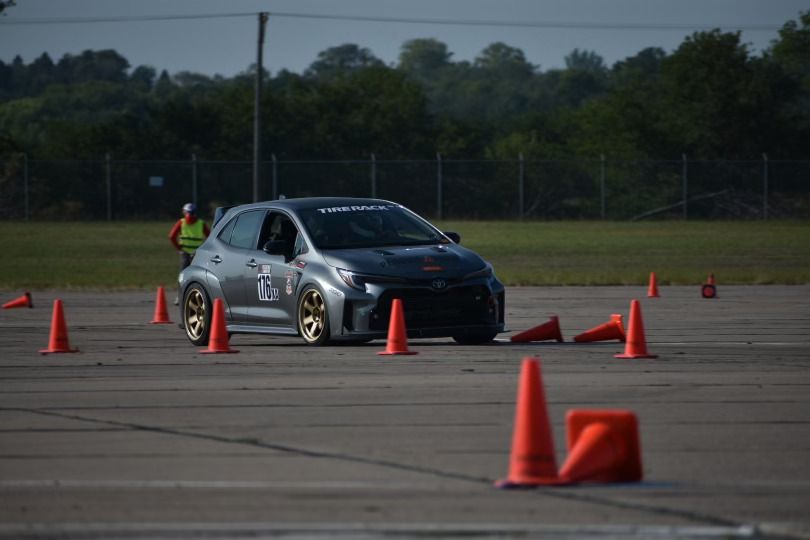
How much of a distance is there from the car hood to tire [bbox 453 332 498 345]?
680 millimetres

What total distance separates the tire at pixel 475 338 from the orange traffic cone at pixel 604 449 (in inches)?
317

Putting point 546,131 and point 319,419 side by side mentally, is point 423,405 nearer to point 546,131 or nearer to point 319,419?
point 319,419

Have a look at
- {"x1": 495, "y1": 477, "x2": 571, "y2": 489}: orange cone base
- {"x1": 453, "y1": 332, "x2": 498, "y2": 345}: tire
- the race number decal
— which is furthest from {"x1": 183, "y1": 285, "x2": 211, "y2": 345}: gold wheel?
{"x1": 495, "y1": 477, "x2": 571, "y2": 489}: orange cone base

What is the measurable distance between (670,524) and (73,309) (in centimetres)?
1751

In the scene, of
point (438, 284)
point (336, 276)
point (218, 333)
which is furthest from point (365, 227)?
point (218, 333)

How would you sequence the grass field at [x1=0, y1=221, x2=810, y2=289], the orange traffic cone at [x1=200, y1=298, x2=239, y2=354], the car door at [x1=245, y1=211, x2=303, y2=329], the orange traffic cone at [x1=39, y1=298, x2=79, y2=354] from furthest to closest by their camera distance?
1. the grass field at [x1=0, y1=221, x2=810, y2=289]
2. the car door at [x1=245, y1=211, x2=303, y2=329]
3. the orange traffic cone at [x1=39, y1=298, x2=79, y2=354]
4. the orange traffic cone at [x1=200, y1=298, x2=239, y2=354]

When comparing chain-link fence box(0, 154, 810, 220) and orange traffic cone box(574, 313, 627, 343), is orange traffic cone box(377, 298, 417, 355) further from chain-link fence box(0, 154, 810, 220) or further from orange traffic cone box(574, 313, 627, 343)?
chain-link fence box(0, 154, 810, 220)

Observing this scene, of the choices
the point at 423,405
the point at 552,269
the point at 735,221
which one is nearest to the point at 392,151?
the point at 735,221

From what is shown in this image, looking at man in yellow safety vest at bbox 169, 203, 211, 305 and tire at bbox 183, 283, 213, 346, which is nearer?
tire at bbox 183, 283, 213, 346

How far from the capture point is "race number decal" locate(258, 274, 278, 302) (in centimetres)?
1652

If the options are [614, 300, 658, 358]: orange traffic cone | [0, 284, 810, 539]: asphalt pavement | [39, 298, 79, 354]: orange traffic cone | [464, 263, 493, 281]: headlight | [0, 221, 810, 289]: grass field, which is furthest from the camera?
[0, 221, 810, 289]: grass field

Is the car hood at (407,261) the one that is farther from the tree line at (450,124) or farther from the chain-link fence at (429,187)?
the tree line at (450,124)

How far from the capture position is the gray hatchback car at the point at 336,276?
15516mm

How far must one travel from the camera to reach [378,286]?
1548 cm
